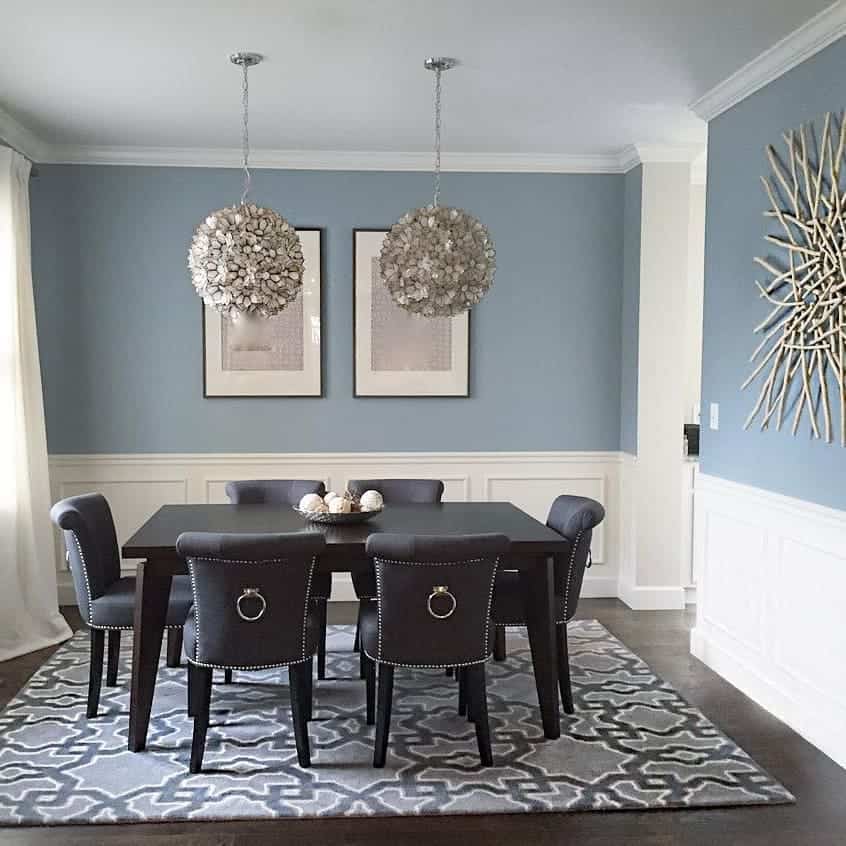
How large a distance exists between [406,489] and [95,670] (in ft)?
5.47

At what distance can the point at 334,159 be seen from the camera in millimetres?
5805

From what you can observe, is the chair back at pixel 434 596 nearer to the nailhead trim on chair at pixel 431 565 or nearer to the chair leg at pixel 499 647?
the nailhead trim on chair at pixel 431 565

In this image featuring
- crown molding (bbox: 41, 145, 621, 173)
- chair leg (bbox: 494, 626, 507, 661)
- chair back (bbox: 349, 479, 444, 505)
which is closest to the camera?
chair leg (bbox: 494, 626, 507, 661)

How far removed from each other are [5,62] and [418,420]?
295 centimetres

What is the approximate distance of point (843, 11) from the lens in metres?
3.45

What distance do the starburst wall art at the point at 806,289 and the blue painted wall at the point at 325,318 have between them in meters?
1.91

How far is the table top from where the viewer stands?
11.7 ft

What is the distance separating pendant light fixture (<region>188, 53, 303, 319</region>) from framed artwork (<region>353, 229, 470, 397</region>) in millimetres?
1905

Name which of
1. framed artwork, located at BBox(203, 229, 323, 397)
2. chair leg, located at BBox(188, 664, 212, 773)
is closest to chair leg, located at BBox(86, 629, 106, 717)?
chair leg, located at BBox(188, 664, 212, 773)

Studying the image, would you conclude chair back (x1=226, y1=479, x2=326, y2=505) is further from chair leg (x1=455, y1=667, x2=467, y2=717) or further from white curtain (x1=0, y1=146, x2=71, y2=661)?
chair leg (x1=455, y1=667, x2=467, y2=717)

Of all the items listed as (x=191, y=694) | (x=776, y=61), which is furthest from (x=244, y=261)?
(x=776, y=61)

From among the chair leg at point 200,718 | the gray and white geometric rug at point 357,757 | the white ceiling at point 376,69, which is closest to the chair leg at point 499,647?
the gray and white geometric rug at point 357,757

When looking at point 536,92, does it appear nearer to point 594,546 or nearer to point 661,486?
point 661,486

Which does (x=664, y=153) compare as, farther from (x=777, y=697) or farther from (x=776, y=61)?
(x=777, y=697)
